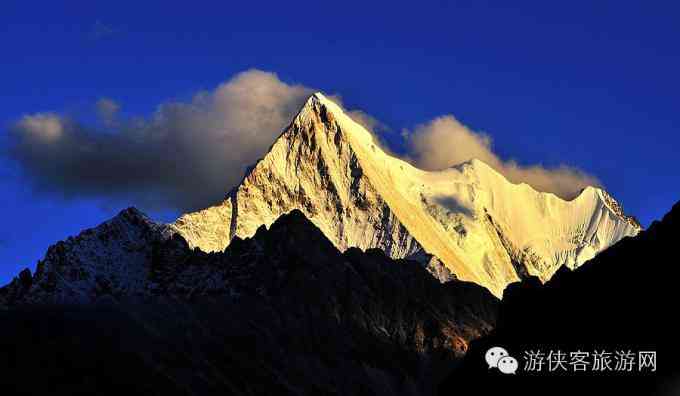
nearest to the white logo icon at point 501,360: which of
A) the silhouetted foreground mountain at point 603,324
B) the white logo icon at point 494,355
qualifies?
the white logo icon at point 494,355

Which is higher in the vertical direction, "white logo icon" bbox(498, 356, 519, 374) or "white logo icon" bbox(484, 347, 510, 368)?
"white logo icon" bbox(484, 347, 510, 368)

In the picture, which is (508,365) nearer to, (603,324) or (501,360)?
(501,360)

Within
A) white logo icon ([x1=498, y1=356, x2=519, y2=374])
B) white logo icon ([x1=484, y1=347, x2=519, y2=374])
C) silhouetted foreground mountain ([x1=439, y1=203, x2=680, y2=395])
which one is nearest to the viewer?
silhouetted foreground mountain ([x1=439, y1=203, x2=680, y2=395])

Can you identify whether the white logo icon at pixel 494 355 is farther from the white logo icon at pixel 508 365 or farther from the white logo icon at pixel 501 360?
the white logo icon at pixel 508 365

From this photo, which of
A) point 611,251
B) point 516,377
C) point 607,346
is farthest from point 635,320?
point 611,251

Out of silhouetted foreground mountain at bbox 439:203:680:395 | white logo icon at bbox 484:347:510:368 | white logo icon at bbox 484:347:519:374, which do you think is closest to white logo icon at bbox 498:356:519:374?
white logo icon at bbox 484:347:519:374

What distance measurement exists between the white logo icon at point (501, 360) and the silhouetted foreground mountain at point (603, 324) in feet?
2.47

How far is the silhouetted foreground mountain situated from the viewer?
429ft

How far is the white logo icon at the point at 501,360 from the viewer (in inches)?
5792

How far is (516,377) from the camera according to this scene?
147m

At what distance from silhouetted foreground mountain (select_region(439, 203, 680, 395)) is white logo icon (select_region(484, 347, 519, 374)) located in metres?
0.75

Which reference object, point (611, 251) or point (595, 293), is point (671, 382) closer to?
point (595, 293)

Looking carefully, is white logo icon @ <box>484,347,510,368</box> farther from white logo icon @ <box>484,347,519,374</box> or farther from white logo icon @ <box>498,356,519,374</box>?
white logo icon @ <box>498,356,519,374</box>

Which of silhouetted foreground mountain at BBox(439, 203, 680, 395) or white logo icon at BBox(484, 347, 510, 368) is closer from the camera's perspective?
silhouetted foreground mountain at BBox(439, 203, 680, 395)
